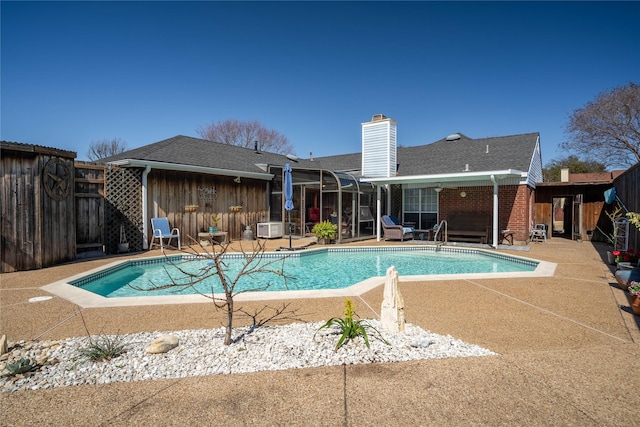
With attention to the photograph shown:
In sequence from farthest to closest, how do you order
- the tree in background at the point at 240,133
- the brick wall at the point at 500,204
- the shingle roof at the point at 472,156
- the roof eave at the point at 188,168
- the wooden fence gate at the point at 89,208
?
the tree in background at the point at 240,133, the shingle roof at the point at 472,156, the brick wall at the point at 500,204, the roof eave at the point at 188,168, the wooden fence gate at the point at 89,208

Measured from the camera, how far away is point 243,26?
39.7 ft

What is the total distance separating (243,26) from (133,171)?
20.3 ft

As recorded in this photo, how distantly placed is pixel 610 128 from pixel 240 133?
29675 millimetres

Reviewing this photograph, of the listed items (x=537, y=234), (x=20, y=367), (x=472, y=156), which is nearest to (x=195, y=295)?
(x=20, y=367)

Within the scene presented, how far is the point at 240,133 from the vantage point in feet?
115

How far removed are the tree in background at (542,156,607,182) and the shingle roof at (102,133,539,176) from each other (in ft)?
42.1

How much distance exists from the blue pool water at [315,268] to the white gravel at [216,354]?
6.80 ft

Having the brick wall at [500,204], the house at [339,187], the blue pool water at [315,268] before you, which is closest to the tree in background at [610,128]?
the house at [339,187]

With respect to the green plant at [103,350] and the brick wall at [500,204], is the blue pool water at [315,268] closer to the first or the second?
the green plant at [103,350]

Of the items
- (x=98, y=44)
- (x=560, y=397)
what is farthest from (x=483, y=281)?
(x=98, y=44)

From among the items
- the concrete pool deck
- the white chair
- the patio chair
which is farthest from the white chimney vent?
the concrete pool deck

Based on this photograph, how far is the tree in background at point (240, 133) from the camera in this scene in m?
34.5

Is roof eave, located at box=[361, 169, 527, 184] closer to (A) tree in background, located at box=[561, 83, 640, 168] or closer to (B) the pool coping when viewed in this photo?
(B) the pool coping

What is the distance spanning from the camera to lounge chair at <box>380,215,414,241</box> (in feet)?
43.5
